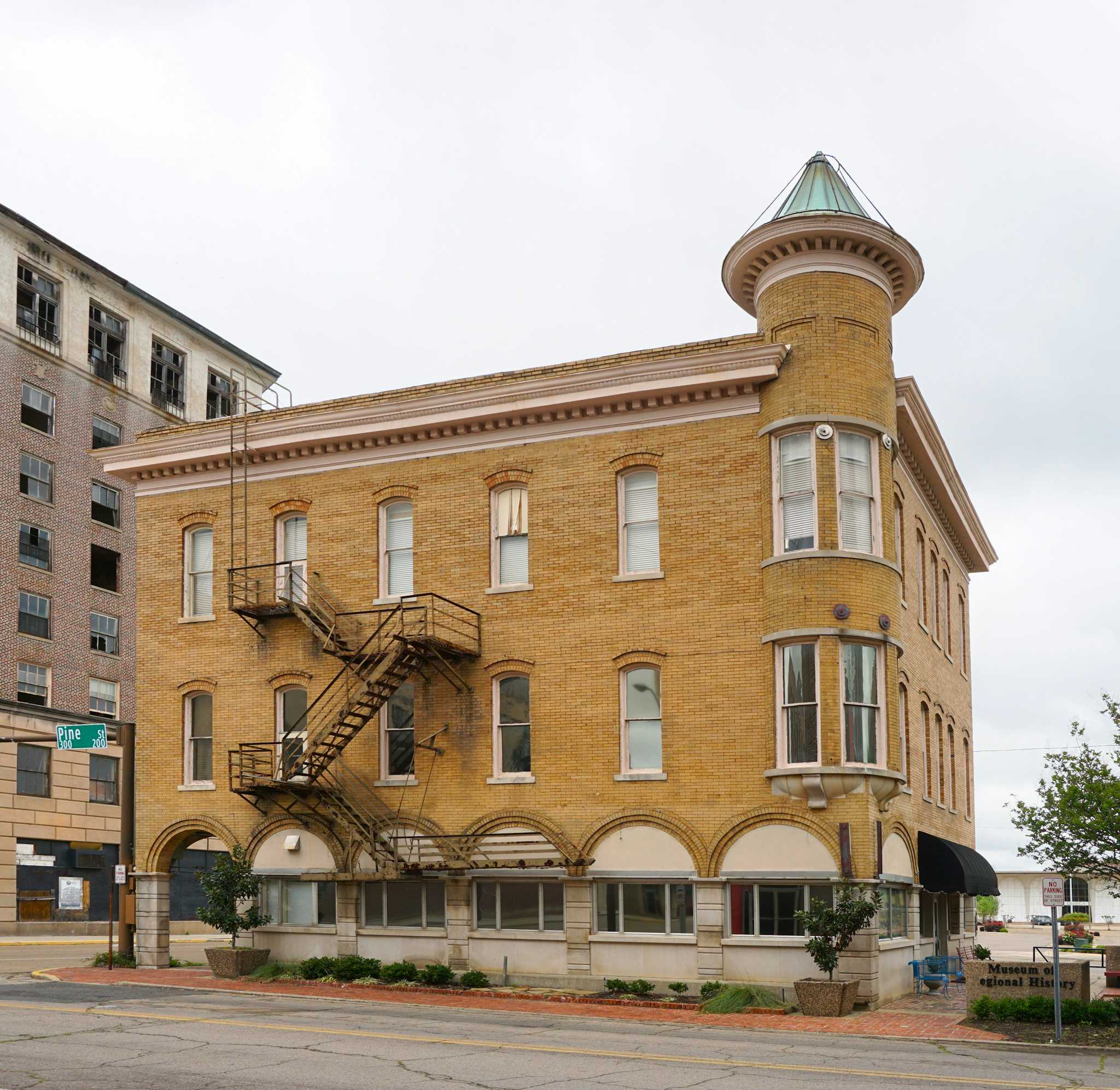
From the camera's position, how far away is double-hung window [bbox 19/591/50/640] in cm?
5425

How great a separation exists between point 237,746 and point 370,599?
4.72 meters

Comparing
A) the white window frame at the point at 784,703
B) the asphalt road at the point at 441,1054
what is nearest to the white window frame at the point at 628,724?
the white window frame at the point at 784,703

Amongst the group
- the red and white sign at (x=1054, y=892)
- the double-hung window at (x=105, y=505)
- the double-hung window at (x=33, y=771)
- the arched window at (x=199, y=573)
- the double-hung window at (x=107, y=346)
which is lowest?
the red and white sign at (x=1054, y=892)

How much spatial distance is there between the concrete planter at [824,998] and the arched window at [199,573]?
16612 mm

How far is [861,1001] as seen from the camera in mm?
26375

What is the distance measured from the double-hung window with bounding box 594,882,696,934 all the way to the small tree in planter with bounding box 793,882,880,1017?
2876 millimetres

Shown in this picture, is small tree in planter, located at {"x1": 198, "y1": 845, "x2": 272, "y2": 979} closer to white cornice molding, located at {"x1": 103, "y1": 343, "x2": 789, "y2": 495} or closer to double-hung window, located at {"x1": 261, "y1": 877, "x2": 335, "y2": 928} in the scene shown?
double-hung window, located at {"x1": 261, "y1": 877, "x2": 335, "y2": 928}

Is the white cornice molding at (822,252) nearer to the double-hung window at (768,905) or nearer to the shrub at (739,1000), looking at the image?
the double-hung window at (768,905)

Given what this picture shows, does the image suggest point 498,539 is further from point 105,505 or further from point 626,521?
point 105,505

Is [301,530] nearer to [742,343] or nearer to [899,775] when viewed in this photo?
[742,343]

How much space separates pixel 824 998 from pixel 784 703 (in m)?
5.57

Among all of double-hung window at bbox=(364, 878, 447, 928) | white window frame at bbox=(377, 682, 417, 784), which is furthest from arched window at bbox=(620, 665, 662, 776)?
double-hung window at bbox=(364, 878, 447, 928)

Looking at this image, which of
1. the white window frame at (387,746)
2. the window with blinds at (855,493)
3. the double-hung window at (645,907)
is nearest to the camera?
the double-hung window at (645,907)

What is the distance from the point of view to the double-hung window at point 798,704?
90.0 ft
